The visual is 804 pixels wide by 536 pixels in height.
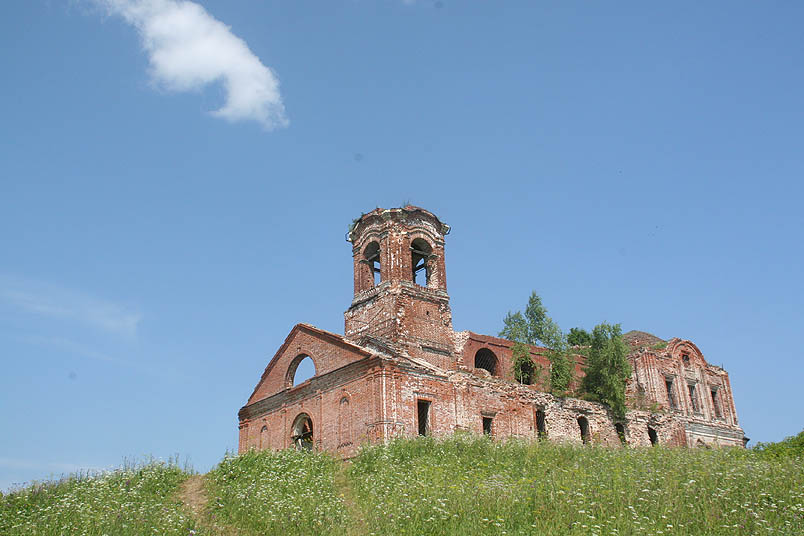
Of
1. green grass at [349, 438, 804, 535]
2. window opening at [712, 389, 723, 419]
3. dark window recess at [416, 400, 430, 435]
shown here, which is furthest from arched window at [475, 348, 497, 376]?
window opening at [712, 389, 723, 419]

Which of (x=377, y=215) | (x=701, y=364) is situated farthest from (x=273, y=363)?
(x=701, y=364)

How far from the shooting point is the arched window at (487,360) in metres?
29.2

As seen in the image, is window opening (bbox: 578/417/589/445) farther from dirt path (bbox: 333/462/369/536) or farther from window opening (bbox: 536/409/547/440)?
dirt path (bbox: 333/462/369/536)

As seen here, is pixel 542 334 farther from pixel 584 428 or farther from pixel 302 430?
pixel 302 430

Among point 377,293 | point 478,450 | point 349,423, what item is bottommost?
point 478,450

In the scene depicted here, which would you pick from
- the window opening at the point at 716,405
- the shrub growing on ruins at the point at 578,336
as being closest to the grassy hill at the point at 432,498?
→ the window opening at the point at 716,405

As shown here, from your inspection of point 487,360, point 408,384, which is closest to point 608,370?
point 487,360

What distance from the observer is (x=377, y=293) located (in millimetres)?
25844

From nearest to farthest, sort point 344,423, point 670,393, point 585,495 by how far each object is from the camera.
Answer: point 585,495 → point 344,423 → point 670,393

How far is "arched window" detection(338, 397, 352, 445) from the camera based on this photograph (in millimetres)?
21391

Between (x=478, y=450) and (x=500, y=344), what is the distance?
1161 cm

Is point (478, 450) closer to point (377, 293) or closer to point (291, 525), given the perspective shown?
point (291, 525)

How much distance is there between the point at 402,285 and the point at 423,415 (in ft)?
17.5

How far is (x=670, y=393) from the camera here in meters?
33.0
